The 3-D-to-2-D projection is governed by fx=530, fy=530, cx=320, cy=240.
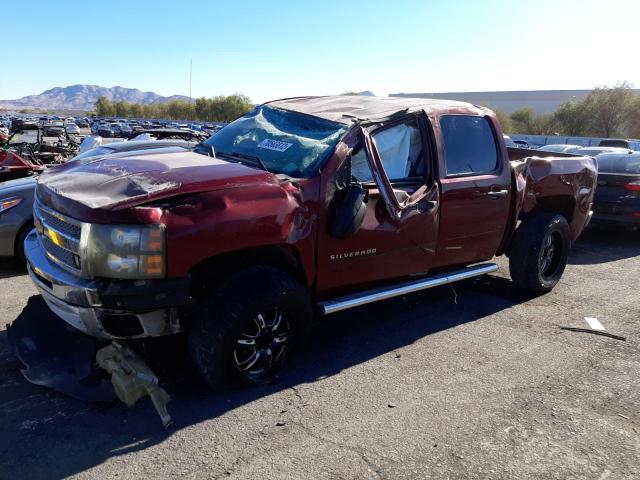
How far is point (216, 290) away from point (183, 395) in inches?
30.2

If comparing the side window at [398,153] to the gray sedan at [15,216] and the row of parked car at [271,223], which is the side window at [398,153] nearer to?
the row of parked car at [271,223]

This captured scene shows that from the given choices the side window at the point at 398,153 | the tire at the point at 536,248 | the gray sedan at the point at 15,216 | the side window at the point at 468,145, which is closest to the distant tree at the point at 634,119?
the tire at the point at 536,248

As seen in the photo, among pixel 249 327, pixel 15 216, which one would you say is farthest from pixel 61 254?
pixel 15 216

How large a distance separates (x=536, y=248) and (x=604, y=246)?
4.24 meters

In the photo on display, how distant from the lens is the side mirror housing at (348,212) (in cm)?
371

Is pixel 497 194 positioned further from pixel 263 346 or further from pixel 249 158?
pixel 263 346

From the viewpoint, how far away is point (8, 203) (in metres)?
5.89

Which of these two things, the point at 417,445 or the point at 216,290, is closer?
the point at 417,445

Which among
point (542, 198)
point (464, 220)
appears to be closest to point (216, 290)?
point (464, 220)

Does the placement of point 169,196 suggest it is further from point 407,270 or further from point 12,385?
point 407,270

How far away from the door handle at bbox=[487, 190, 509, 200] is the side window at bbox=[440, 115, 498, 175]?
0.22 meters

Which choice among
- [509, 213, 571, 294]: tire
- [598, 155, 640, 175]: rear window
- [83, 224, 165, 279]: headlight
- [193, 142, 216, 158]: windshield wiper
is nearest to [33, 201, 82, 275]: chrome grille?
[83, 224, 165, 279]: headlight

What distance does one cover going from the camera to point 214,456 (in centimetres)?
290

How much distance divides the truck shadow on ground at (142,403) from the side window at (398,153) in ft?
4.64
